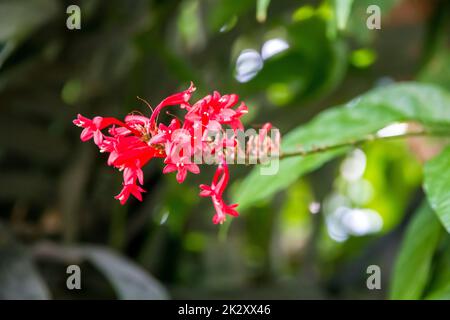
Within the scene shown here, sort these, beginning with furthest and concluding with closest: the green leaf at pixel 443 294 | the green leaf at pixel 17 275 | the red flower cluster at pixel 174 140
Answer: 1. the green leaf at pixel 17 275
2. the green leaf at pixel 443 294
3. the red flower cluster at pixel 174 140

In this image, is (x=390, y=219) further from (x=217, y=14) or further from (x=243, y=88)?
(x=217, y=14)

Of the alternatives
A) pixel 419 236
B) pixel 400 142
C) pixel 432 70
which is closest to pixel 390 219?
pixel 400 142

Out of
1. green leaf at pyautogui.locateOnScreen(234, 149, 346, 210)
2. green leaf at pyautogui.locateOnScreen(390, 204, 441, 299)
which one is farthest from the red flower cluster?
green leaf at pyautogui.locateOnScreen(390, 204, 441, 299)

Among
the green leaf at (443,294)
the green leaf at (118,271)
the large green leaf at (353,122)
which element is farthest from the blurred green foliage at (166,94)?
the green leaf at (443,294)

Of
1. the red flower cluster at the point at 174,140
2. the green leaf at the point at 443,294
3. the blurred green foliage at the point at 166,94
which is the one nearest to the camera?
the red flower cluster at the point at 174,140

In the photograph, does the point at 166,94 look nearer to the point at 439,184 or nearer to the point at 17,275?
the point at 17,275

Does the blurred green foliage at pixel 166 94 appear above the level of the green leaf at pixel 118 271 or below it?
above

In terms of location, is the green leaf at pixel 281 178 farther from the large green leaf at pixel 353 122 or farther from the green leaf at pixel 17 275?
the green leaf at pixel 17 275
